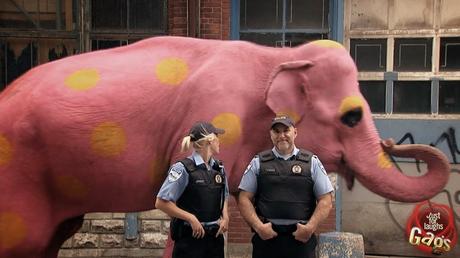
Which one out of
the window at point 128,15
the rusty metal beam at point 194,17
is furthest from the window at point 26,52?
the rusty metal beam at point 194,17

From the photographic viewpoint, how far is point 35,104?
12.0ft

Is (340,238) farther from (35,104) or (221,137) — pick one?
(35,104)

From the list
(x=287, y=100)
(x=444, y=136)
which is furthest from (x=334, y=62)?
(x=444, y=136)

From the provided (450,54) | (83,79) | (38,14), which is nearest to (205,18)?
(38,14)

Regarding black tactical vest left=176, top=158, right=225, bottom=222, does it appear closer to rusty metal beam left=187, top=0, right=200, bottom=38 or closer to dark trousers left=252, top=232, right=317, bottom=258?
dark trousers left=252, top=232, right=317, bottom=258

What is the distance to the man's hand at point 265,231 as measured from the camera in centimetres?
341

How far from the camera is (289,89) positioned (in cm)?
373

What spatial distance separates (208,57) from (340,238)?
2.63 meters

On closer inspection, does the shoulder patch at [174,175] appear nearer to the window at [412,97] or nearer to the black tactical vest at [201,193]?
the black tactical vest at [201,193]

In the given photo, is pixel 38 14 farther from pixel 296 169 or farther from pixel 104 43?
pixel 296 169

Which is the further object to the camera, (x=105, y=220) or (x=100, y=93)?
(x=105, y=220)

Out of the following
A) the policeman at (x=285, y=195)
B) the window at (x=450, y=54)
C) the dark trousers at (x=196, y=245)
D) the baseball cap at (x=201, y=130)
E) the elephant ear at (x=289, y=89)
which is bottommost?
the dark trousers at (x=196, y=245)

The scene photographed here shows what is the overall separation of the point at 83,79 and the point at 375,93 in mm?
4561

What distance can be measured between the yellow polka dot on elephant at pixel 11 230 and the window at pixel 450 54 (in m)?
5.30
